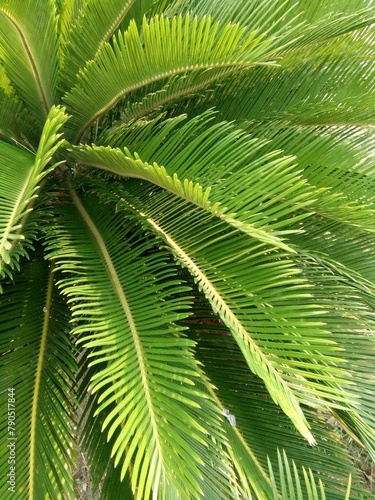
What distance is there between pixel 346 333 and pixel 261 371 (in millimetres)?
346

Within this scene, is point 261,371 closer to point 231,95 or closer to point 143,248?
point 143,248

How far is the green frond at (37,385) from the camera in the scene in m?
0.79

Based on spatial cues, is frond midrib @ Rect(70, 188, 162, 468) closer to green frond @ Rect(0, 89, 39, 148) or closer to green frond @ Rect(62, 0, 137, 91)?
green frond @ Rect(0, 89, 39, 148)

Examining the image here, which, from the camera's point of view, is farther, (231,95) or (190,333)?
(231,95)

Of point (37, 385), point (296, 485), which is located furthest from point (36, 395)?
point (296, 485)

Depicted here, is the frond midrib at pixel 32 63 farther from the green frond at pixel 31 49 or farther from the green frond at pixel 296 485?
the green frond at pixel 296 485

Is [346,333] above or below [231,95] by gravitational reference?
below

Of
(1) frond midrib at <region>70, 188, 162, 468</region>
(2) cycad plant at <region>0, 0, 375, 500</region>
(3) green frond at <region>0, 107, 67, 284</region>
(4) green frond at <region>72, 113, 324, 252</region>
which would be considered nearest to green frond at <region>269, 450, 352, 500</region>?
(2) cycad plant at <region>0, 0, 375, 500</region>

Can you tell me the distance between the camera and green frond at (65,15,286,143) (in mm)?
675

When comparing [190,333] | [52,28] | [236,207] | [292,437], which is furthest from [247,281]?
[52,28]

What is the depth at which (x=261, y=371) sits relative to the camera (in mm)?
586

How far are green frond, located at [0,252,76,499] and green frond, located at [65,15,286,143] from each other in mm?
415

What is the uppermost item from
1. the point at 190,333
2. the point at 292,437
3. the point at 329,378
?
the point at 190,333

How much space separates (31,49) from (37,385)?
0.69 metres
